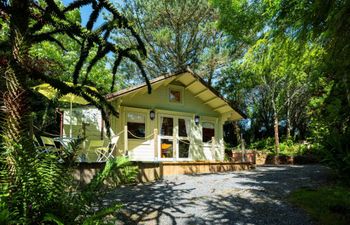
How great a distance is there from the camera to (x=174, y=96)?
13773 millimetres

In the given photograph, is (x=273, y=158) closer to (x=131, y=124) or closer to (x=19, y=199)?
(x=131, y=124)

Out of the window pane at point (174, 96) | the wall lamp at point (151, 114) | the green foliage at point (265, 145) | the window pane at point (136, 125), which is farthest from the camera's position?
the green foliage at point (265, 145)

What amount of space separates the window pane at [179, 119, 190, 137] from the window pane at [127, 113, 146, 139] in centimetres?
186

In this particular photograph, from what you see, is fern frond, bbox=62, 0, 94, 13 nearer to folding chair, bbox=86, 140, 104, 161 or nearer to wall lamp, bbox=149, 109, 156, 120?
folding chair, bbox=86, 140, 104, 161

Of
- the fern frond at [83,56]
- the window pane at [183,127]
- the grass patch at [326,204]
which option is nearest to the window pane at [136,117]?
the window pane at [183,127]

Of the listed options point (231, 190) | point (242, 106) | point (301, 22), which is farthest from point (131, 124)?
point (242, 106)

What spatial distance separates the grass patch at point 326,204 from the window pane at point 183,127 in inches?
299

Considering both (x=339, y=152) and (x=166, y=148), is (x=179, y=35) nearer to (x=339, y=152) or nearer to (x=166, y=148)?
(x=166, y=148)

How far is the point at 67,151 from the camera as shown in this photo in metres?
2.46

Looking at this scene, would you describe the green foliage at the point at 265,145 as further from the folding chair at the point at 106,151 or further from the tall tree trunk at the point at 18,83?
the tall tree trunk at the point at 18,83

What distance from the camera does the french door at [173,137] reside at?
1301 cm

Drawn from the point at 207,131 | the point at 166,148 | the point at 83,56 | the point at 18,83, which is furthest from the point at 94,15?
Result: the point at 207,131

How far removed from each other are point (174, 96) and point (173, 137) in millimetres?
1937

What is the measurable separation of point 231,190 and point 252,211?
160cm
